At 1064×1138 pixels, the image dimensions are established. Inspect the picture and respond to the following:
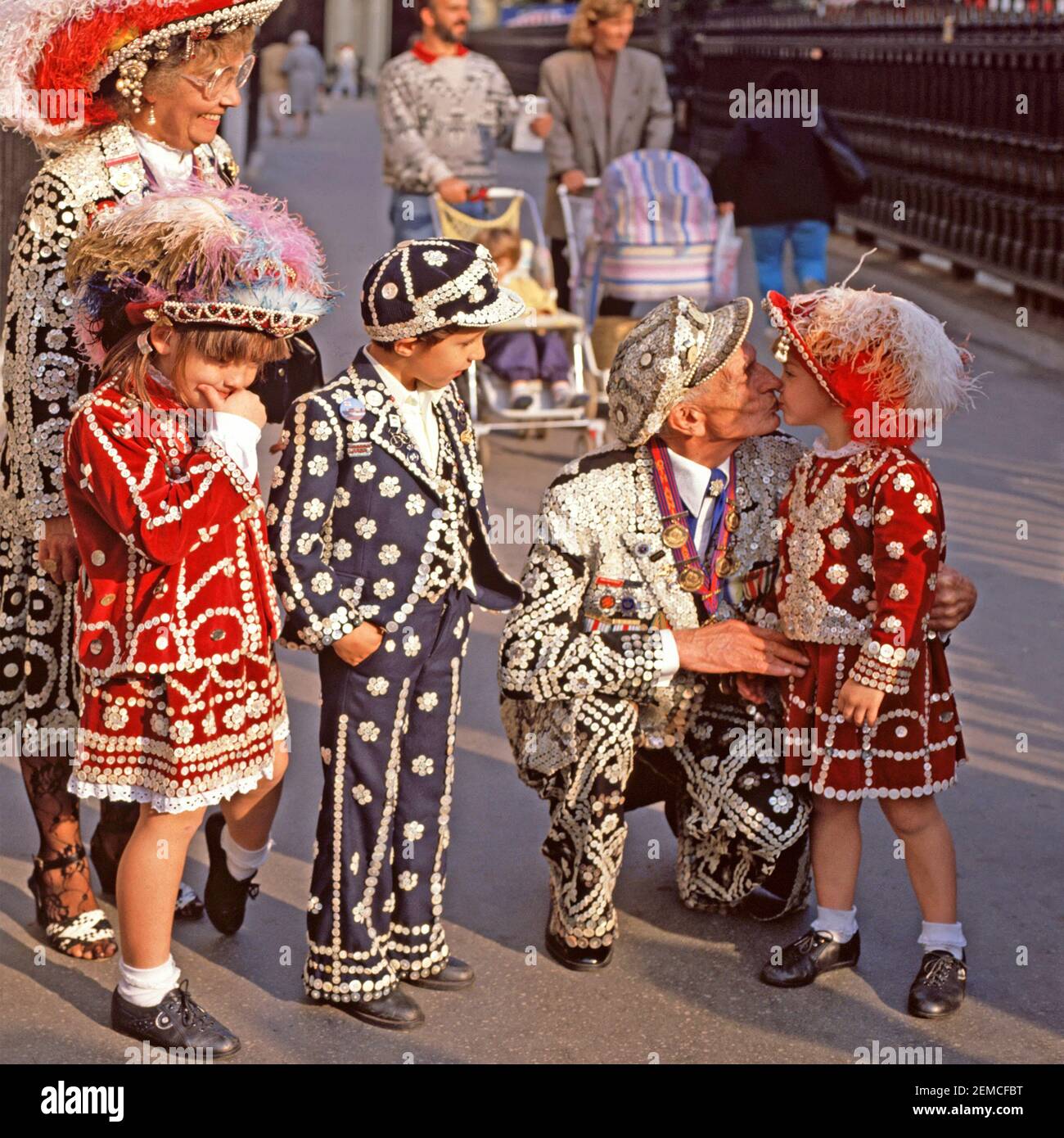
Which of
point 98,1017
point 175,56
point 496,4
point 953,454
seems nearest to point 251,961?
point 98,1017

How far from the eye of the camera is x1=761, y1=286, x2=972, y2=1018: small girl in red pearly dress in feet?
12.2

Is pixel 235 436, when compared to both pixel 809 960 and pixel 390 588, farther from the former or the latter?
pixel 809 960

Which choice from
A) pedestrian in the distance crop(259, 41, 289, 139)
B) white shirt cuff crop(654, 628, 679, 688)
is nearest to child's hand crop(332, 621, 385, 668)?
white shirt cuff crop(654, 628, 679, 688)

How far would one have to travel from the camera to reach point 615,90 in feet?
32.8

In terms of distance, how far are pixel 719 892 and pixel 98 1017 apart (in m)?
1.46

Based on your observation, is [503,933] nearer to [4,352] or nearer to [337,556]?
[337,556]

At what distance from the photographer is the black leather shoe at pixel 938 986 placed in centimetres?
378

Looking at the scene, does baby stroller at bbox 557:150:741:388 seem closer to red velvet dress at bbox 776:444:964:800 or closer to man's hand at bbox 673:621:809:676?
man's hand at bbox 673:621:809:676

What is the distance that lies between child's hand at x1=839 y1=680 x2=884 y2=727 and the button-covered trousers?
32.5 inches

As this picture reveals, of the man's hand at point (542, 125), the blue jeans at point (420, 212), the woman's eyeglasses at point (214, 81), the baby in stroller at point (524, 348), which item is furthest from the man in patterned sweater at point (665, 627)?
the man's hand at point (542, 125)

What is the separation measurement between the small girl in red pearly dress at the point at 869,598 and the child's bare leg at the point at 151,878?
1339 millimetres

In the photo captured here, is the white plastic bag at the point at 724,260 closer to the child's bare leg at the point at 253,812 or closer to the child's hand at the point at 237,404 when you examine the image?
the child's bare leg at the point at 253,812

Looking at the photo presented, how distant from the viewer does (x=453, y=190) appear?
8.88 metres

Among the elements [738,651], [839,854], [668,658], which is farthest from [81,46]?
[839,854]
